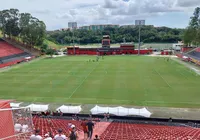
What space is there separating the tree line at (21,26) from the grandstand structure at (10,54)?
4.77m

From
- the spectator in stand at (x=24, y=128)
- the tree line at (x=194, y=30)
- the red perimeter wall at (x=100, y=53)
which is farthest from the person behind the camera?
the red perimeter wall at (x=100, y=53)

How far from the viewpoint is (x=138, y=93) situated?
85.5 ft

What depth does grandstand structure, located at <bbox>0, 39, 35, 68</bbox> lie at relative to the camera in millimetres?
53344

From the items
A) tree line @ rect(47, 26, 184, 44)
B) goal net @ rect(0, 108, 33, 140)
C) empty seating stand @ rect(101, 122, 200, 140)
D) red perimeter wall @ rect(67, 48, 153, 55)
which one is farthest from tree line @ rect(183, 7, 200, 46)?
goal net @ rect(0, 108, 33, 140)

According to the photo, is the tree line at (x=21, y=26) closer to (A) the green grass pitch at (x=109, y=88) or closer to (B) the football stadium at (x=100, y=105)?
(B) the football stadium at (x=100, y=105)

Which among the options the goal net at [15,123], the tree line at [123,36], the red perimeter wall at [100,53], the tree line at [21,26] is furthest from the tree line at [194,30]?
the goal net at [15,123]

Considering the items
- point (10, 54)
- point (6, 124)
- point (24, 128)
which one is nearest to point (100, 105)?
point (24, 128)

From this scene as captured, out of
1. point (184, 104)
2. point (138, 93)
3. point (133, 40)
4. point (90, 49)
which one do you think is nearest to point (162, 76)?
point (138, 93)

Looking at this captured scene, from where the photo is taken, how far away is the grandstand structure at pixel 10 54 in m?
53.3

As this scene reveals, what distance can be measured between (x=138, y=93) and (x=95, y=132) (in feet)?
45.1

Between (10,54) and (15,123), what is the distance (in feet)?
187

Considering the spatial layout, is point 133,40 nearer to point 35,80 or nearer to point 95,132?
point 35,80

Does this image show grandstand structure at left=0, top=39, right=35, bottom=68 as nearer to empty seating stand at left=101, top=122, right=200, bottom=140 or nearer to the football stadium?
the football stadium

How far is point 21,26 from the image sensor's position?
7100 cm
